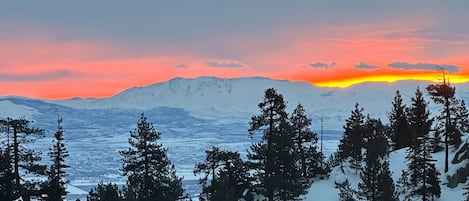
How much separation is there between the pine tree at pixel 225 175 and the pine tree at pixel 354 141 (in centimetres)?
1626

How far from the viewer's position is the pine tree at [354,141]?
81188 mm

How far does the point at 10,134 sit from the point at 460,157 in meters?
49.8

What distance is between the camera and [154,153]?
183 ft

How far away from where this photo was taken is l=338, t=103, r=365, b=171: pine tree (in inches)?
3196

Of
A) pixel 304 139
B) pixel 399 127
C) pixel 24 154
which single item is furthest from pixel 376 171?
pixel 24 154

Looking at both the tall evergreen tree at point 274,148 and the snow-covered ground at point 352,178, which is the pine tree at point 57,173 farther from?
the snow-covered ground at point 352,178

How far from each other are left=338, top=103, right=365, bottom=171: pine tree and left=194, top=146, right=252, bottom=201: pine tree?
53.4ft

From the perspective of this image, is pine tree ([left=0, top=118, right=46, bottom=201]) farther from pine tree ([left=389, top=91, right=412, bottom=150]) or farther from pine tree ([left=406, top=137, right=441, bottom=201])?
pine tree ([left=389, top=91, right=412, bottom=150])

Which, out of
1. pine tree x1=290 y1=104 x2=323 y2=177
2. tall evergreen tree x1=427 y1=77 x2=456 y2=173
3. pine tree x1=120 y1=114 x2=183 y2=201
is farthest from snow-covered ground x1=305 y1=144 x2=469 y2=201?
pine tree x1=120 y1=114 x2=183 y2=201

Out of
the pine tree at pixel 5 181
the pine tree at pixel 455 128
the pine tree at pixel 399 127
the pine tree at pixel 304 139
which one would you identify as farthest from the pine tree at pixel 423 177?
the pine tree at pixel 5 181

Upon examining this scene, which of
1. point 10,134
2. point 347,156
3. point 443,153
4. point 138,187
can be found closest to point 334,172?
point 347,156

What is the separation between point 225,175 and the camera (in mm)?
68812

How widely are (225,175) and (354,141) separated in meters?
20.3

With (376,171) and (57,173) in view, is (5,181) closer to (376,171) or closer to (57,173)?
(57,173)
